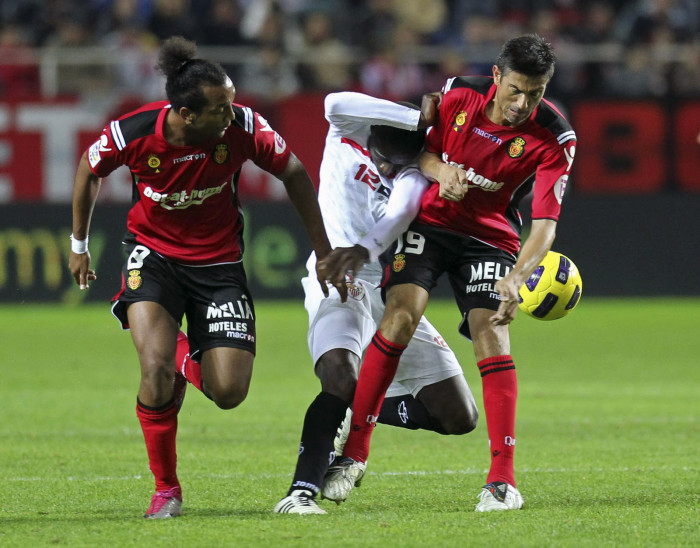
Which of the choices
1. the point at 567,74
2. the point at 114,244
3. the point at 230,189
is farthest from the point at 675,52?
the point at 230,189

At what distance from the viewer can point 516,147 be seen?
18.6ft

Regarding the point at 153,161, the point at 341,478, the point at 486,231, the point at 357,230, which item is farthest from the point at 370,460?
the point at 153,161

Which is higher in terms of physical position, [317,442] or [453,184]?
[453,184]

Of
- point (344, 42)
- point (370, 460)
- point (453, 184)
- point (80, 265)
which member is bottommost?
point (370, 460)

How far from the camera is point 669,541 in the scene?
457 cm

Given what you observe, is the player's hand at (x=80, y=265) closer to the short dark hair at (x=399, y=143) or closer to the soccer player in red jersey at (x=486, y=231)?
the soccer player in red jersey at (x=486, y=231)

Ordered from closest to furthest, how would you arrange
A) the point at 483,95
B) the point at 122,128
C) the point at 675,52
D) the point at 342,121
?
the point at 122,128 < the point at 483,95 < the point at 342,121 < the point at 675,52

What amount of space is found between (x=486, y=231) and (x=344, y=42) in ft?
37.6

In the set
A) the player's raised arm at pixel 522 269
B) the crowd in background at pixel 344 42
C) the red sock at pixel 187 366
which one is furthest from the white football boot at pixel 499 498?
the crowd in background at pixel 344 42

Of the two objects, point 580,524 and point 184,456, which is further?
point 184,456

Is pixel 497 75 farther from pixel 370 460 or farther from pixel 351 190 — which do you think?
pixel 370 460

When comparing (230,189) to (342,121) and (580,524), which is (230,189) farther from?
(580,524)

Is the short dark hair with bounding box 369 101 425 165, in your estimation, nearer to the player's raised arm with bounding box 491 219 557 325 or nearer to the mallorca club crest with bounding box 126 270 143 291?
the player's raised arm with bounding box 491 219 557 325

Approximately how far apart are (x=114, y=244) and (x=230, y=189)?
34.0ft
